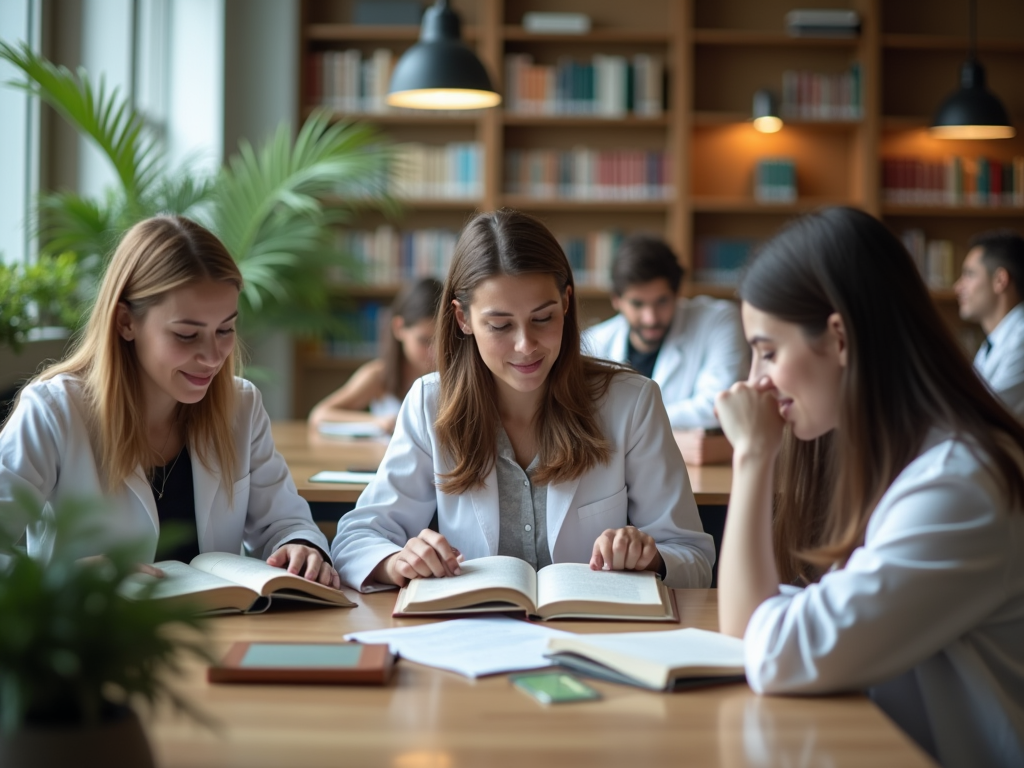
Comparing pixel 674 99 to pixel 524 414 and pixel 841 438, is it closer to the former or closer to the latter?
pixel 524 414

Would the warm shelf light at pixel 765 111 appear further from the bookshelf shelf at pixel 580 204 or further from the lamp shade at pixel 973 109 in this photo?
the lamp shade at pixel 973 109

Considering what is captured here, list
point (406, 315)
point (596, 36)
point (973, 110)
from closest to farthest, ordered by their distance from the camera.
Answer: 1. point (406, 315)
2. point (973, 110)
3. point (596, 36)

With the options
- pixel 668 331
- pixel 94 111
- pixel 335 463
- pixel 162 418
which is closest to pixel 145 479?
pixel 162 418

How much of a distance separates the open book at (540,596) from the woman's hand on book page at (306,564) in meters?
0.13

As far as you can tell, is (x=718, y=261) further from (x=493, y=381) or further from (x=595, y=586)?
(x=595, y=586)

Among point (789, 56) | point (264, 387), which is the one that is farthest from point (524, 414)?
point (789, 56)

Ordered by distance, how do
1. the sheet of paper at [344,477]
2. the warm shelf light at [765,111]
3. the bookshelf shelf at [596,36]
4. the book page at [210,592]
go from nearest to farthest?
the book page at [210,592], the sheet of paper at [344,477], the warm shelf light at [765,111], the bookshelf shelf at [596,36]

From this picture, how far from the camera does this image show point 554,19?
567 cm

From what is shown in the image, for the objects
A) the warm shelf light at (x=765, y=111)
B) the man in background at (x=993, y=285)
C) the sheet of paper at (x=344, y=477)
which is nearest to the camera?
the sheet of paper at (x=344, y=477)

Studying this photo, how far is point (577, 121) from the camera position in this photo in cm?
580

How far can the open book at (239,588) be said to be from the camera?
60.7 inches

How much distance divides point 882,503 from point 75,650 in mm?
922

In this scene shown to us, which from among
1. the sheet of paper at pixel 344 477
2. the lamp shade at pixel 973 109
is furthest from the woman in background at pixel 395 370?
the lamp shade at pixel 973 109

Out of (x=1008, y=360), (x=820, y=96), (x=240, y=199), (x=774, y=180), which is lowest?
(x=1008, y=360)
